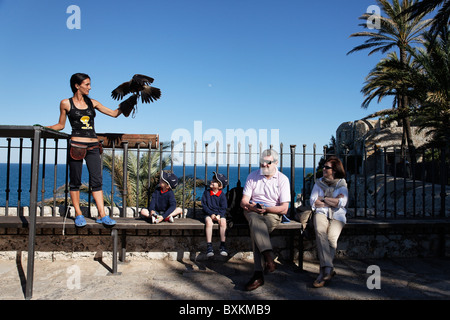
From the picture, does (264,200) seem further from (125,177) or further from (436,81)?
(436,81)

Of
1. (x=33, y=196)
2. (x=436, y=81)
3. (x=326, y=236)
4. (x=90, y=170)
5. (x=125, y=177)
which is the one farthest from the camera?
A: (x=436, y=81)

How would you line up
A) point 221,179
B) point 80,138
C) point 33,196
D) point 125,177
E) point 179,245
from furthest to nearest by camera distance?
point 179,245 < point 125,177 < point 221,179 < point 80,138 < point 33,196

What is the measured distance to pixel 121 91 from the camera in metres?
4.62

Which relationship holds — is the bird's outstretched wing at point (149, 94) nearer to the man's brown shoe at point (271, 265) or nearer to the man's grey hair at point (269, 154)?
the man's grey hair at point (269, 154)

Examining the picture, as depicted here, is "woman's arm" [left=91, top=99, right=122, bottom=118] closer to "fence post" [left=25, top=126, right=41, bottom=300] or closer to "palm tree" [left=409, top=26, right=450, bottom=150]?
"fence post" [left=25, top=126, right=41, bottom=300]

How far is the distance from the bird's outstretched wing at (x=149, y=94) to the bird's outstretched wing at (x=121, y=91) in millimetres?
209

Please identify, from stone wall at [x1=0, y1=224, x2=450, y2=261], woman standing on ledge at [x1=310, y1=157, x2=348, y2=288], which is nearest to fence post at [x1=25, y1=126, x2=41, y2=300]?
stone wall at [x1=0, y1=224, x2=450, y2=261]

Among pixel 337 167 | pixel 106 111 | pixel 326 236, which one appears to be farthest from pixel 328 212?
pixel 106 111

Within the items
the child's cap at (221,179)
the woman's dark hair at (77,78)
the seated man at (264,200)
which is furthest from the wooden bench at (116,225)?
the woman's dark hair at (77,78)

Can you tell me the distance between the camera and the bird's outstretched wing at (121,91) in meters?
4.57

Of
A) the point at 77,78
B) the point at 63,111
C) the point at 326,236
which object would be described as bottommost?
the point at 326,236

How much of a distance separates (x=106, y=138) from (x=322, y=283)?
11.6 feet

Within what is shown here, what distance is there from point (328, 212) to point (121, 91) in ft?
10.4

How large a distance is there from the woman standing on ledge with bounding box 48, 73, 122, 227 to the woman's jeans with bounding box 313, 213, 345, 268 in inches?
99.2
